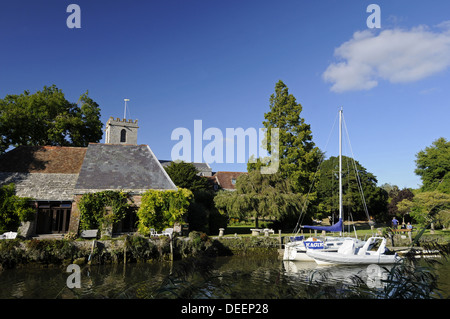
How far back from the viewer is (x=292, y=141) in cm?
3272

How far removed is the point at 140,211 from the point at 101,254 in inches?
162

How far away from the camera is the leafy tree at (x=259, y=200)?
27.9 metres

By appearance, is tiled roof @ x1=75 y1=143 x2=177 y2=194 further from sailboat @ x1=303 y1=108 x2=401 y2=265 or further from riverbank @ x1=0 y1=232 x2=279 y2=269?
sailboat @ x1=303 y1=108 x2=401 y2=265

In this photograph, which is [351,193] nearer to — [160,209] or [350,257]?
[350,257]

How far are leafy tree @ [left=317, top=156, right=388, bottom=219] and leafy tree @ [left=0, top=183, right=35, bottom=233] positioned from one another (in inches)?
1265

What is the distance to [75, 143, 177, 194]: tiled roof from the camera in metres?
22.9

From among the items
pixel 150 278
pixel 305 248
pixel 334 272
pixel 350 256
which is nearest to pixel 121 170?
pixel 150 278

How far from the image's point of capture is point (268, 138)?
3384 centimetres

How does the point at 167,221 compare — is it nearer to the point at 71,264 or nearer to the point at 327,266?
the point at 71,264

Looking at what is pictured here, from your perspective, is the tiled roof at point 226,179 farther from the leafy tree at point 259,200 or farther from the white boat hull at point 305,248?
the white boat hull at point 305,248

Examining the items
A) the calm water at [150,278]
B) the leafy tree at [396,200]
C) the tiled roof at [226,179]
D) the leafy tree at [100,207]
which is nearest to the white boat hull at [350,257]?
the calm water at [150,278]

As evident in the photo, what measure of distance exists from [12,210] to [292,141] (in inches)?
1001

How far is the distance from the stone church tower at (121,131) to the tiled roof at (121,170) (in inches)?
597
